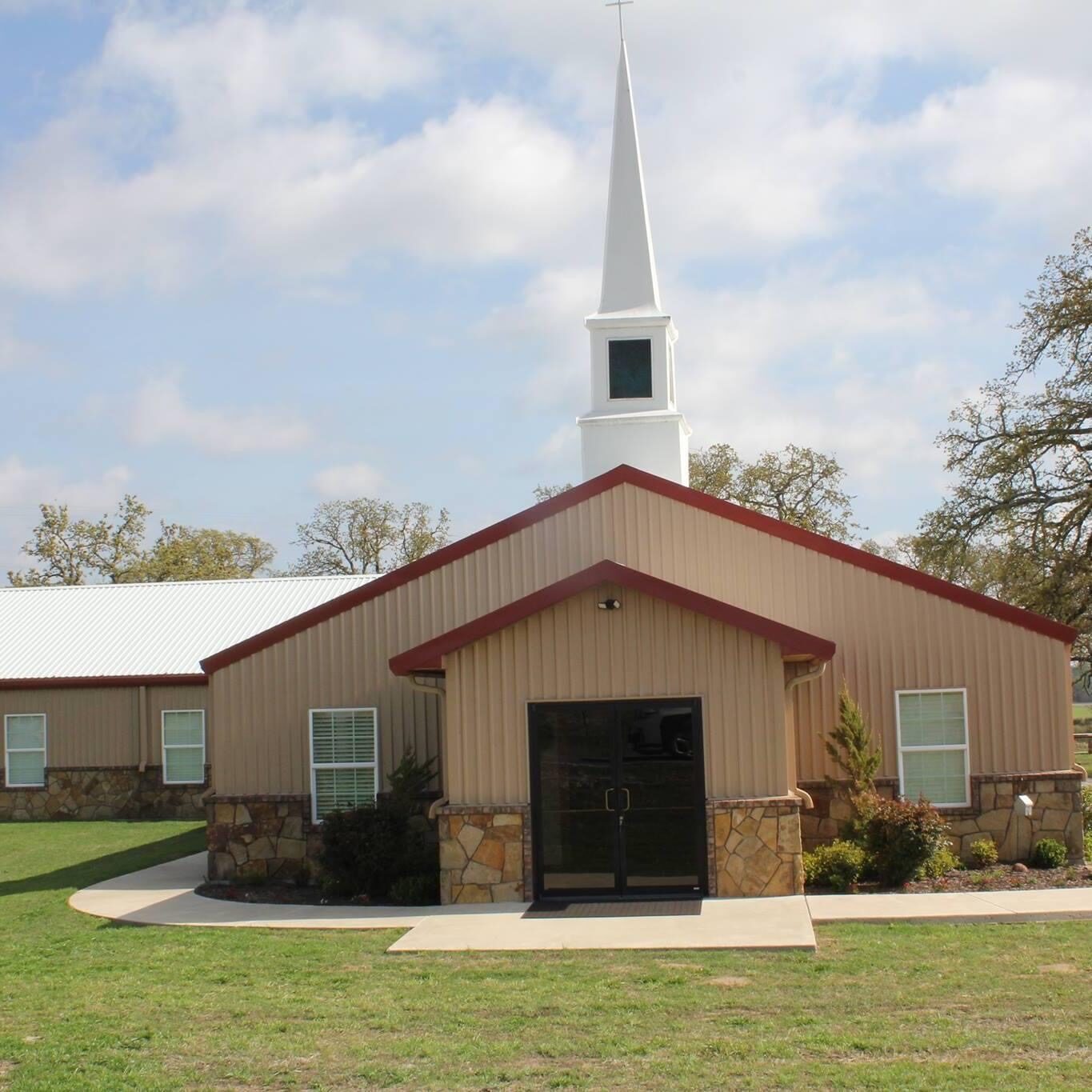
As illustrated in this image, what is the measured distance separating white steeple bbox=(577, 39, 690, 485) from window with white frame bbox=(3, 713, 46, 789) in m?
14.5

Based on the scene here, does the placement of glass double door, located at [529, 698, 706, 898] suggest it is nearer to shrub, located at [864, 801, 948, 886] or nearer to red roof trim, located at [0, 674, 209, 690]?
shrub, located at [864, 801, 948, 886]

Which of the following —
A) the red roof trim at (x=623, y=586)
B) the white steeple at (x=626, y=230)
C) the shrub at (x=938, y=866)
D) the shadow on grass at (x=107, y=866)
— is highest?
the white steeple at (x=626, y=230)

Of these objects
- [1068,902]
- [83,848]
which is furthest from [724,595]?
[83,848]

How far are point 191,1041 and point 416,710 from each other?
31.0ft

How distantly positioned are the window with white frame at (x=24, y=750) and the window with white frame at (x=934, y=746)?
1905cm

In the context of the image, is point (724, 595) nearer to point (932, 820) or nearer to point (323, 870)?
point (932, 820)

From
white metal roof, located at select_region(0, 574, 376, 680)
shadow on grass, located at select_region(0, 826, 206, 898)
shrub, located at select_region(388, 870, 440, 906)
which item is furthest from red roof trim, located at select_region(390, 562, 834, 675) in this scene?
white metal roof, located at select_region(0, 574, 376, 680)

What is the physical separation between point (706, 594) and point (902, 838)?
4385 mm

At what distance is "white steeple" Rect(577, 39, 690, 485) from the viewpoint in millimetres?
21594

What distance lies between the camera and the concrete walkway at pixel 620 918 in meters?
12.6

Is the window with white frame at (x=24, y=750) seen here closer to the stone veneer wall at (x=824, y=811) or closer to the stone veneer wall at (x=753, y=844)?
the stone veneer wall at (x=824, y=811)

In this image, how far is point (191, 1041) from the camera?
366 inches

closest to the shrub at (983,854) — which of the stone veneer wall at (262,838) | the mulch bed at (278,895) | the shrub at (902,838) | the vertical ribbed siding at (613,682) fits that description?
the shrub at (902,838)

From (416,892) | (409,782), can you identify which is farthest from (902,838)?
(409,782)
